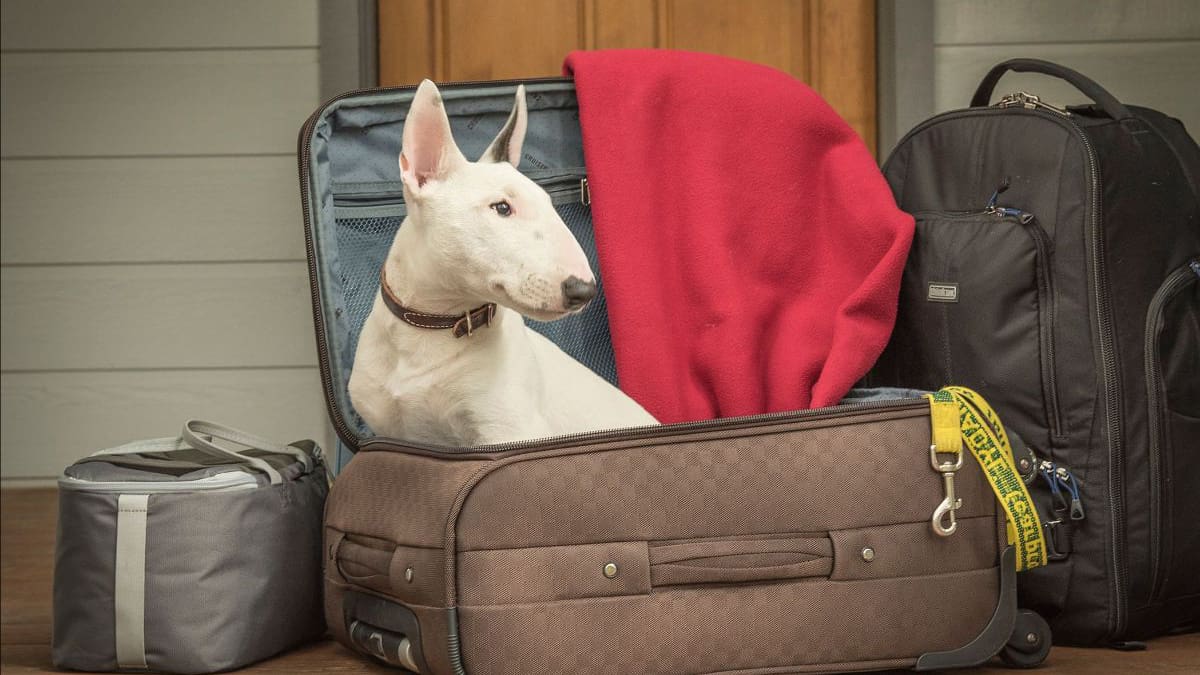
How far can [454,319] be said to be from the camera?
42.0 inches

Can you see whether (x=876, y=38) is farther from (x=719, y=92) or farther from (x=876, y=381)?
(x=876, y=381)

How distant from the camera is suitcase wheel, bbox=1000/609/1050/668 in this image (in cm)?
105

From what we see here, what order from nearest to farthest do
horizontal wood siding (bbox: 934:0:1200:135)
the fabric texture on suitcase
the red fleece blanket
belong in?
the fabric texture on suitcase → the red fleece blanket → horizontal wood siding (bbox: 934:0:1200:135)

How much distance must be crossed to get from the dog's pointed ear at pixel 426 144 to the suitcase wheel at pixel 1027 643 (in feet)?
2.28

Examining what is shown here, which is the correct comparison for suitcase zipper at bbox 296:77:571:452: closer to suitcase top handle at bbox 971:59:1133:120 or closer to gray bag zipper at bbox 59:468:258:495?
gray bag zipper at bbox 59:468:258:495

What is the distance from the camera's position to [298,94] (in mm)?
1814

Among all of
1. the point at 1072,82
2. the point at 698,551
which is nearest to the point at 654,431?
the point at 698,551

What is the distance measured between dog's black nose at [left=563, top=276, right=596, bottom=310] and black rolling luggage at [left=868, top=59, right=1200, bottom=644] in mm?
466

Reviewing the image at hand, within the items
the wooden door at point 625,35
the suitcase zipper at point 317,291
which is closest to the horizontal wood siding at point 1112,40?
the wooden door at point 625,35

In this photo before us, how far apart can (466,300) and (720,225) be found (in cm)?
42

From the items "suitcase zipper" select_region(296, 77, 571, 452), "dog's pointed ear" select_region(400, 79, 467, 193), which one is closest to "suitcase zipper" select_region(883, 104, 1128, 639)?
"dog's pointed ear" select_region(400, 79, 467, 193)

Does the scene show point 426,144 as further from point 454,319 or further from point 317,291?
point 317,291

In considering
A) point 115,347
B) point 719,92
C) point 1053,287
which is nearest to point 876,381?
point 1053,287

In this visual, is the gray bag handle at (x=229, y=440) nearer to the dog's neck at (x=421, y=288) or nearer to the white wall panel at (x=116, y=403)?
the dog's neck at (x=421, y=288)
